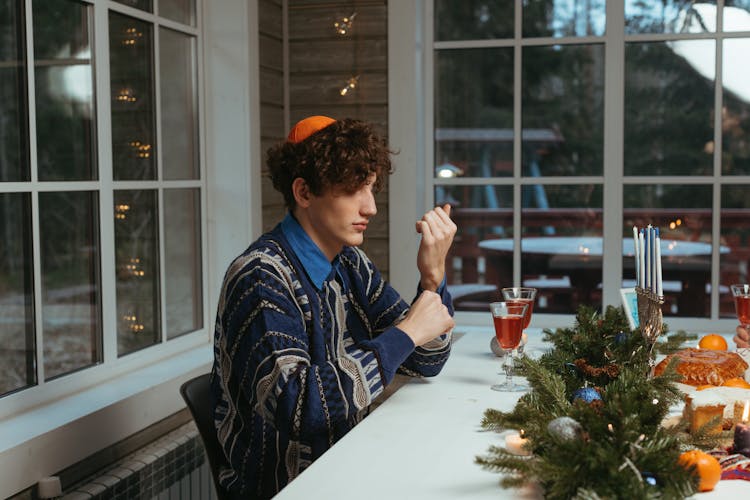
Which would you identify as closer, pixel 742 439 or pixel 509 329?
pixel 742 439

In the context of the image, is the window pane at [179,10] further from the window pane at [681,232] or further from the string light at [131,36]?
the window pane at [681,232]

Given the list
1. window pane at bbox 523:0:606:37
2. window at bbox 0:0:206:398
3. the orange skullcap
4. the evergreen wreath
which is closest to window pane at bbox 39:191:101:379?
window at bbox 0:0:206:398

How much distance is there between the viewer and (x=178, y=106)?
3.09m

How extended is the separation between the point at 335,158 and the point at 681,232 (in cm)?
204

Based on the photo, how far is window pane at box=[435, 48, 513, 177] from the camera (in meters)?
3.62

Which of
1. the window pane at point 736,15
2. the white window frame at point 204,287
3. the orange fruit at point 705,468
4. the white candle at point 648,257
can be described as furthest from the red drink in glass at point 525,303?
the window pane at point 736,15

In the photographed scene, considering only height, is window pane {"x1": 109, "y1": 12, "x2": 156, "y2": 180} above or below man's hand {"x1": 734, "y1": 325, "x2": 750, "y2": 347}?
above

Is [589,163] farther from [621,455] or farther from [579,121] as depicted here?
[621,455]

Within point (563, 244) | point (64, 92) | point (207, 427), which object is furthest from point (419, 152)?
point (207, 427)

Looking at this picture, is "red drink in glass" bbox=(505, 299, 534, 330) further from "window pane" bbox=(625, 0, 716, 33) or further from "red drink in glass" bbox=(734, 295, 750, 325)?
"window pane" bbox=(625, 0, 716, 33)

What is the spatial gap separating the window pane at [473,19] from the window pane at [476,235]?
0.61m

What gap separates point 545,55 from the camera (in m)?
3.58

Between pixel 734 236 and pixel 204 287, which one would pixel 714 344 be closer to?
pixel 734 236

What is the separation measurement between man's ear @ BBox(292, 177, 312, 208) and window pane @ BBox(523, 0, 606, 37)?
191 cm
